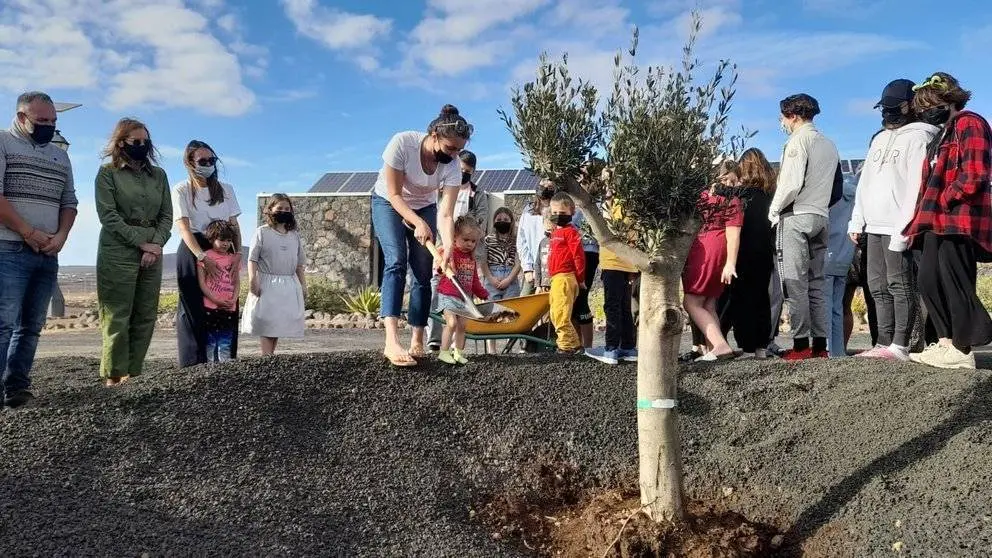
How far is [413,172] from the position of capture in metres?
5.08

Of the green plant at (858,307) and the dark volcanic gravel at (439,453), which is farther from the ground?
the green plant at (858,307)

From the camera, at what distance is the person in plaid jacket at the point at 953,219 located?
4.96 meters

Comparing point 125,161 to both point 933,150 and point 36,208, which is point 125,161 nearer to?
point 36,208

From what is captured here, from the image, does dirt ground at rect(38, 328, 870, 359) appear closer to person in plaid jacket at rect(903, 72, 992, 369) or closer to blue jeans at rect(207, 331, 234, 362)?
blue jeans at rect(207, 331, 234, 362)

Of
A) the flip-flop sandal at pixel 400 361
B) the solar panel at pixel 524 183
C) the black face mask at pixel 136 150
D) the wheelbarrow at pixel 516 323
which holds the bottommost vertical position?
the flip-flop sandal at pixel 400 361

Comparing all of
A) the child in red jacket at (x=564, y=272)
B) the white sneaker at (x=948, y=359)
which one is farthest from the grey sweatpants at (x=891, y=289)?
the child in red jacket at (x=564, y=272)

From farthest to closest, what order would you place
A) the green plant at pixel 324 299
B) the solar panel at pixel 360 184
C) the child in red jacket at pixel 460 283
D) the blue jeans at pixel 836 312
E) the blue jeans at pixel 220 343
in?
1. the solar panel at pixel 360 184
2. the green plant at pixel 324 299
3. the blue jeans at pixel 836 312
4. the blue jeans at pixel 220 343
5. the child in red jacket at pixel 460 283

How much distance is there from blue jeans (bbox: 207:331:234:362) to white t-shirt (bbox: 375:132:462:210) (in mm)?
2040

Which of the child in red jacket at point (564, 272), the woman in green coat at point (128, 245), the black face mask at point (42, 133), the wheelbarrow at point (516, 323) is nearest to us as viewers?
the black face mask at point (42, 133)

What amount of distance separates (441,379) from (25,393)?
2740 mm

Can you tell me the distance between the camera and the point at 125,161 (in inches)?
216

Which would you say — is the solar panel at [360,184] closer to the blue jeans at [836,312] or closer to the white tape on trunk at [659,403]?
the blue jeans at [836,312]

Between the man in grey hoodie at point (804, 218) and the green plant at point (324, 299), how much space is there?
40.7 ft

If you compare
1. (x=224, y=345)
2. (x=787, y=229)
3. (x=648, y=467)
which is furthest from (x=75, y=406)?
(x=787, y=229)
